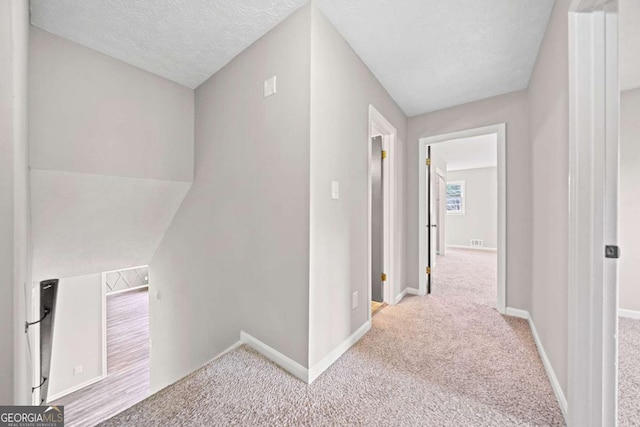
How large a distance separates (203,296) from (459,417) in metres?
2.28

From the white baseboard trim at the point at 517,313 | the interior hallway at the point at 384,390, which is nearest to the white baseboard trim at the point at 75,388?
the interior hallway at the point at 384,390

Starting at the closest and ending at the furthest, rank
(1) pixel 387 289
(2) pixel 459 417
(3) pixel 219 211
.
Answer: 1. (2) pixel 459 417
2. (3) pixel 219 211
3. (1) pixel 387 289

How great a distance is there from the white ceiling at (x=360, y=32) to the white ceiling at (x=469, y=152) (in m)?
2.15

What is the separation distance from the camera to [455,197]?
7902mm

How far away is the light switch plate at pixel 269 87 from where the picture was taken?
1745 millimetres

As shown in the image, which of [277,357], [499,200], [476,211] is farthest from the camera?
[476,211]

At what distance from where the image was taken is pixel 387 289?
279 centimetres

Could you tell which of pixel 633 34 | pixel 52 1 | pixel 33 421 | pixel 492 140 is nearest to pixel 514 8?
pixel 633 34

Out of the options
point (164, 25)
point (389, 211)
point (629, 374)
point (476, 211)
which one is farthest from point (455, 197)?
point (164, 25)

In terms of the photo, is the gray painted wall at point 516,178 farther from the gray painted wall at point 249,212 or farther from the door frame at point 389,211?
the gray painted wall at point 249,212

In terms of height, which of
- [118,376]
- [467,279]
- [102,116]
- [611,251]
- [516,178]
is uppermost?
[102,116]

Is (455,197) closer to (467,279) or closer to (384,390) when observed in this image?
(467,279)

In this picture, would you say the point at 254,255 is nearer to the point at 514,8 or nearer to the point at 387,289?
the point at 387,289

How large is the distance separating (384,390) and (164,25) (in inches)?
112
